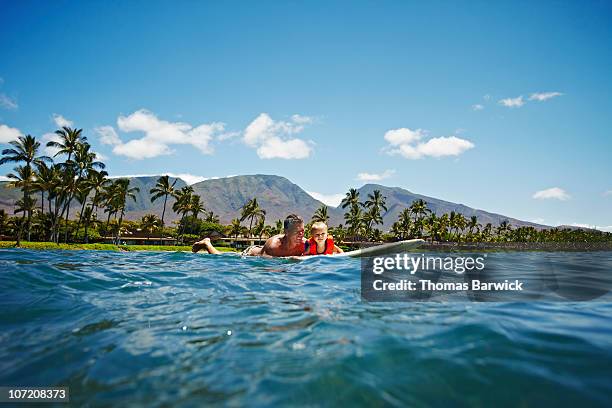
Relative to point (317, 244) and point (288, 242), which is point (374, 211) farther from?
point (288, 242)

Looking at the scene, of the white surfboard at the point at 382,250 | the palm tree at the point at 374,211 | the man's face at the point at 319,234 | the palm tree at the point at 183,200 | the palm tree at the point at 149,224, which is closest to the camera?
the white surfboard at the point at 382,250

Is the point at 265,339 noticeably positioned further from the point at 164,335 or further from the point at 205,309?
the point at 205,309

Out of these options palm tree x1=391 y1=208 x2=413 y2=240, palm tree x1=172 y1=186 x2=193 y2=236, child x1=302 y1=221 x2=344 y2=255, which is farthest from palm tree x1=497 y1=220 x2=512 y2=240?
child x1=302 y1=221 x2=344 y2=255

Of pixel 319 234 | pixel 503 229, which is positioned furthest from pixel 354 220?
pixel 503 229

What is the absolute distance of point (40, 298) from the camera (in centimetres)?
448

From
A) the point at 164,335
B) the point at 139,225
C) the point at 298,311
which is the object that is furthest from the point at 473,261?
the point at 139,225

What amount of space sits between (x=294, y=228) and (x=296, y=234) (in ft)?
0.84

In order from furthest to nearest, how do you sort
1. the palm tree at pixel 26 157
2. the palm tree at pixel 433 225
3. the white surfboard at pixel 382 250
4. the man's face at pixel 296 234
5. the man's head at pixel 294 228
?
the palm tree at pixel 433 225 → the palm tree at pixel 26 157 → the white surfboard at pixel 382 250 → the man's face at pixel 296 234 → the man's head at pixel 294 228

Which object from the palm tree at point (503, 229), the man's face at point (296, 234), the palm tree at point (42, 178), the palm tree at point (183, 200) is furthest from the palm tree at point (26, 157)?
the palm tree at point (503, 229)

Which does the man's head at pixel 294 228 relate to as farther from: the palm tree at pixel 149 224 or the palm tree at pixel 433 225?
the palm tree at pixel 433 225

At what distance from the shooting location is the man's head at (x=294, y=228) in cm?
983

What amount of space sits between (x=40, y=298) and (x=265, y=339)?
335 cm

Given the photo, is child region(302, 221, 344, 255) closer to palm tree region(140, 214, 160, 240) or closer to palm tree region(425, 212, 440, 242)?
palm tree region(140, 214, 160, 240)

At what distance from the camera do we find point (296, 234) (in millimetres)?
10156
